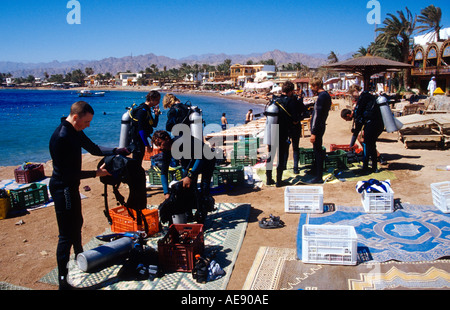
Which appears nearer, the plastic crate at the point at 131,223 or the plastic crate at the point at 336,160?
the plastic crate at the point at 131,223

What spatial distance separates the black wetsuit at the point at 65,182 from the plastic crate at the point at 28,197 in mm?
4074

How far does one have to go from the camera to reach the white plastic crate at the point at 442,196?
5621mm

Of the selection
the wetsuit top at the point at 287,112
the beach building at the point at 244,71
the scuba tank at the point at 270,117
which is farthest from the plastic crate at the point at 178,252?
the beach building at the point at 244,71

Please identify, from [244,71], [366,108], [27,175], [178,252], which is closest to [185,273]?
[178,252]

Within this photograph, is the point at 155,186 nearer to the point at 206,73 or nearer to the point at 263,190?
the point at 263,190

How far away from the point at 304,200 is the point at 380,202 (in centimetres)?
126

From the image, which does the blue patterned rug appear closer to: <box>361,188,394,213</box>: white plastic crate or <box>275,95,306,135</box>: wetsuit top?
<box>361,188,394,213</box>: white plastic crate

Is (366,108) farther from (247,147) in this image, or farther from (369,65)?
(247,147)

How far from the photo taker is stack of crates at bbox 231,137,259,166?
10.2 m

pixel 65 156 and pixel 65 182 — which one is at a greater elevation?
pixel 65 156

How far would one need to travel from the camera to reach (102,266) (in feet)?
14.3

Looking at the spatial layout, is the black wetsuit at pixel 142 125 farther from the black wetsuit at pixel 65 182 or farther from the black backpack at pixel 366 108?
the black backpack at pixel 366 108

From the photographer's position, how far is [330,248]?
431 cm
